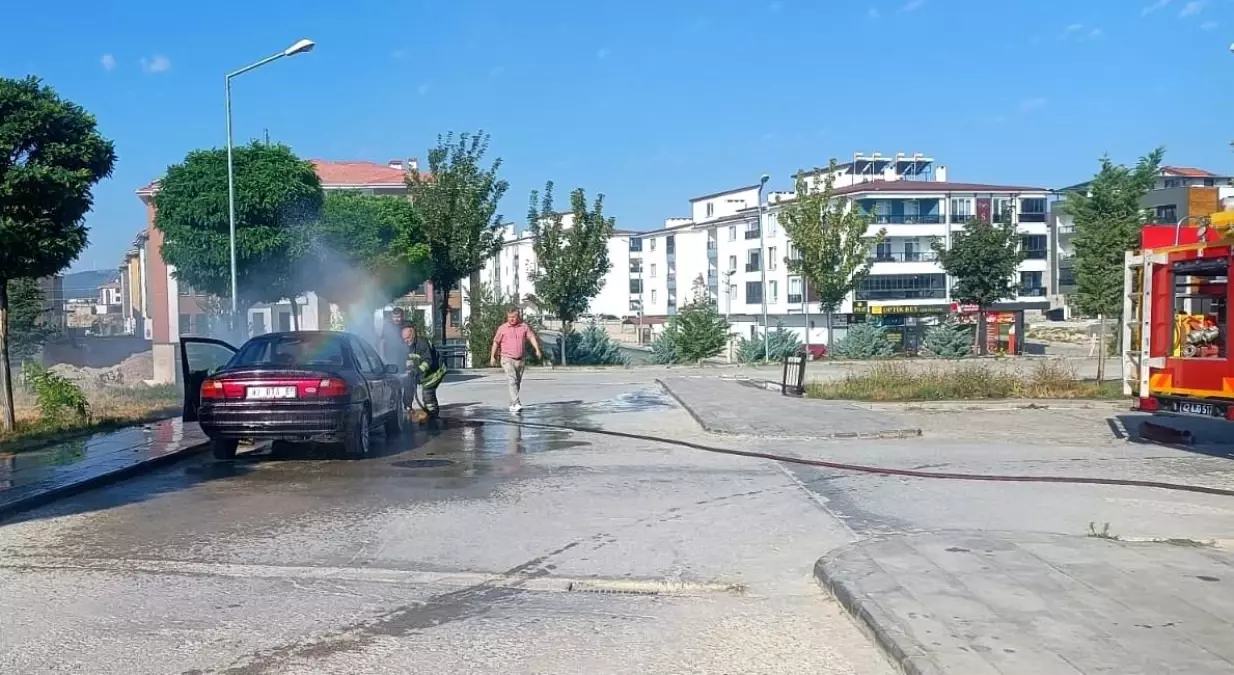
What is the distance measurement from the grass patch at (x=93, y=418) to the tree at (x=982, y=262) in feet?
130

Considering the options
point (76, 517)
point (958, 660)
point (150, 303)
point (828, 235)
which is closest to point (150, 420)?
point (76, 517)

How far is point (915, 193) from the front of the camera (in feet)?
233

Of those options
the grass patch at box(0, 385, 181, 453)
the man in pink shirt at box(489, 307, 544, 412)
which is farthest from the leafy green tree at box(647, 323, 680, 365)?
the man in pink shirt at box(489, 307, 544, 412)

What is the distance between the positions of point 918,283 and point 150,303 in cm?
4858

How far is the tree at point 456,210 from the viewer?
1503 inches

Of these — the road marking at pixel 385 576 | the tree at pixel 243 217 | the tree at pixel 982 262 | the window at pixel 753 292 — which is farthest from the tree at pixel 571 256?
the window at pixel 753 292

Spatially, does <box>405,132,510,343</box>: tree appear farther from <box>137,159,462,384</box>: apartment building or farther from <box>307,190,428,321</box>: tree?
<box>137,159,462,384</box>: apartment building

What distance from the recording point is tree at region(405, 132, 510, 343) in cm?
3819

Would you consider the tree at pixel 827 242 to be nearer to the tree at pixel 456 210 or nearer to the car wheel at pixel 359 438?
the tree at pixel 456 210

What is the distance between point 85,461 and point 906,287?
64.8 metres

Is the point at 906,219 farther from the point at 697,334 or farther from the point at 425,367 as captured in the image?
the point at 425,367

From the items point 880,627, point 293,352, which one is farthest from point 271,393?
point 880,627

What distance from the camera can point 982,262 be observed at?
50656 millimetres

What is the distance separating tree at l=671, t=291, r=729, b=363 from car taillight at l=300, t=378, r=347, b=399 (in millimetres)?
30342
